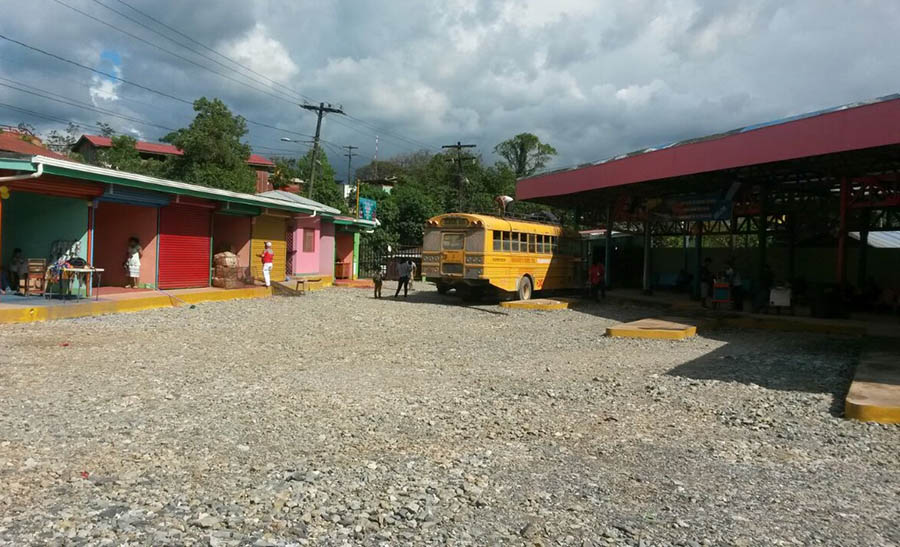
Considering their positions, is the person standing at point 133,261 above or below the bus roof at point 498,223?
below

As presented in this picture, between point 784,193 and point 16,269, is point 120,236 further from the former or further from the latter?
point 784,193

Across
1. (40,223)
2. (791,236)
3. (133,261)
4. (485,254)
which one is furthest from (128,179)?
(791,236)

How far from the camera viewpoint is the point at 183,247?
59.8ft

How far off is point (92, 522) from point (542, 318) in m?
13.5

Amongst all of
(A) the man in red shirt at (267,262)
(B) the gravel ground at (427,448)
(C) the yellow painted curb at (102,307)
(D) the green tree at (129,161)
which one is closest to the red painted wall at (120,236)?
(C) the yellow painted curb at (102,307)

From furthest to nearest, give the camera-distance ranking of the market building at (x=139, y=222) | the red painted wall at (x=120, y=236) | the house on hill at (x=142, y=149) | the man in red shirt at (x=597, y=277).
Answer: the house on hill at (x=142, y=149)
the man in red shirt at (x=597, y=277)
the red painted wall at (x=120, y=236)
the market building at (x=139, y=222)

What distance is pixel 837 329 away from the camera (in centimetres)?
1340

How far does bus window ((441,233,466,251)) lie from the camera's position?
735 inches

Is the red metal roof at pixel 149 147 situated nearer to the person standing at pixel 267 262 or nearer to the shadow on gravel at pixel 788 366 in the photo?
the person standing at pixel 267 262

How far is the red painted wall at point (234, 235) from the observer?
21109 mm

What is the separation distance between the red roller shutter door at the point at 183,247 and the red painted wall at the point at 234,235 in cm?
189

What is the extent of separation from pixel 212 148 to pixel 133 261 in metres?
28.3

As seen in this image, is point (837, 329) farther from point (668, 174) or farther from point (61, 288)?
point (61, 288)

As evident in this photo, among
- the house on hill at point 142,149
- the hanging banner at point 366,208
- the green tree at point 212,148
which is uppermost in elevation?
the house on hill at point 142,149
